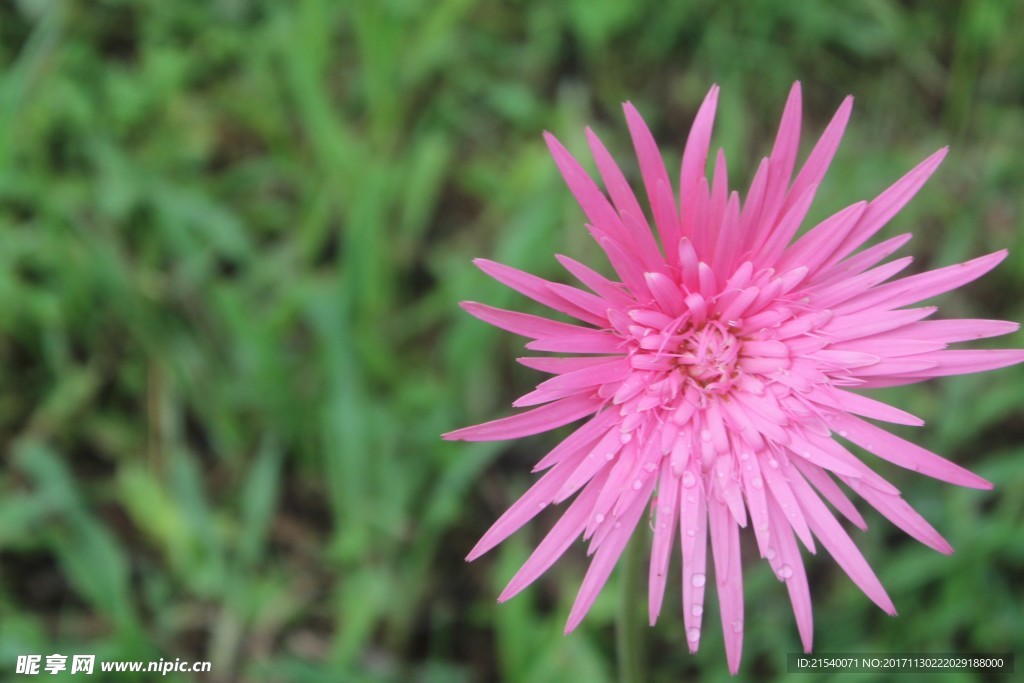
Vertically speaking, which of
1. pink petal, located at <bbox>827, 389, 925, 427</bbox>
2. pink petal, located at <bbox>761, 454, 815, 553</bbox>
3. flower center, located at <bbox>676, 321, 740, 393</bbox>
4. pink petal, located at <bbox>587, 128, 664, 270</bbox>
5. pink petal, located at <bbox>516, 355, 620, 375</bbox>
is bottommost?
pink petal, located at <bbox>761, 454, 815, 553</bbox>

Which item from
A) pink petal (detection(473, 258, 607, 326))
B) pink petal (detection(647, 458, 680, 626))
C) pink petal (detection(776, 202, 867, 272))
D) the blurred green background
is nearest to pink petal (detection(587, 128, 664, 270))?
pink petal (detection(473, 258, 607, 326))

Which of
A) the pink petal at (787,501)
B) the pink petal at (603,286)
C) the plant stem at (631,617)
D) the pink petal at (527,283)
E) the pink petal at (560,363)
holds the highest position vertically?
the pink petal at (603,286)

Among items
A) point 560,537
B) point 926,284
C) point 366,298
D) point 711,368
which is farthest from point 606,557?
point 366,298

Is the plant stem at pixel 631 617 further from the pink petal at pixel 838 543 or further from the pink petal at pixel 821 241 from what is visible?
the pink petal at pixel 821 241

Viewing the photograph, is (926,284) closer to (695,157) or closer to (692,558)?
(695,157)

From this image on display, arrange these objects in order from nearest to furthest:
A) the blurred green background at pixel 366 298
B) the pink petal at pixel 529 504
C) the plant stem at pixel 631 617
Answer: the pink petal at pixel 529 504, the plant stem at pixel 631 617, the blurred green background at pixel 366 298

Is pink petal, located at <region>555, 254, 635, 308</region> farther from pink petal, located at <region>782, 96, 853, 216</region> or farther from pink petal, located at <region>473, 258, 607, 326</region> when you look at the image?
pink petal, located at <region>782, 96, 853, 216</region>

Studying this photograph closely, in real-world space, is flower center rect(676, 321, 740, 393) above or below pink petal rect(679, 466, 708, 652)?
above

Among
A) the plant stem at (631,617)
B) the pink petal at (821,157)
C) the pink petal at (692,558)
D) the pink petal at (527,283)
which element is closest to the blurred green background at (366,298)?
the plant stem at (631,617)
